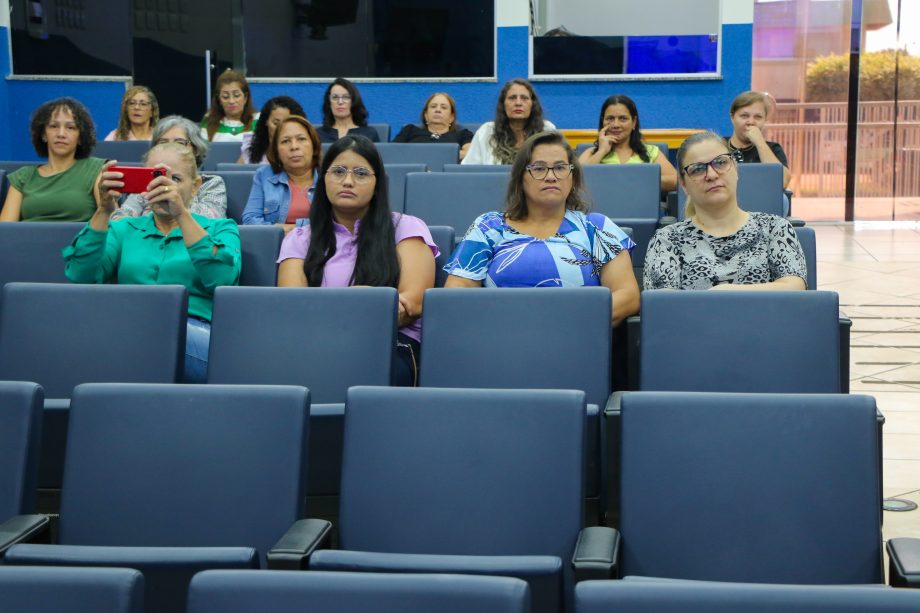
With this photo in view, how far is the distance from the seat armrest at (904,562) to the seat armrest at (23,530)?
146 cm

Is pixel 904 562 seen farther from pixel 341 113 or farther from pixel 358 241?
pixel 341 113

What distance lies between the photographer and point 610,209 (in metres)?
4.78

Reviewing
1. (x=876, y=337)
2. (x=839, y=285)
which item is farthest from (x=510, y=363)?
(x=839, y=285)

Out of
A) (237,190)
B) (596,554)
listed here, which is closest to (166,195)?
(237,190)

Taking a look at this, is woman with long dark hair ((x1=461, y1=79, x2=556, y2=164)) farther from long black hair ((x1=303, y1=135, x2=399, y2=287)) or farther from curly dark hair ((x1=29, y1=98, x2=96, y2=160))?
long black hair ((x1=303, y1=135, x2=399, y2=287))

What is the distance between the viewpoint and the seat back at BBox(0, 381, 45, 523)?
226cm

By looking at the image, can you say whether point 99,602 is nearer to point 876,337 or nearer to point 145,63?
point 876,337

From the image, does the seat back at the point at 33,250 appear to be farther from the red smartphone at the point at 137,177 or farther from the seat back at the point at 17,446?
the seat back at the point at 17,446

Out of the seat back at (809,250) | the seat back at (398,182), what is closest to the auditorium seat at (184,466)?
the seat back at (809,250)

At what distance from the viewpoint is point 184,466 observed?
7.47 feet

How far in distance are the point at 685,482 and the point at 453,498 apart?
1.40ft

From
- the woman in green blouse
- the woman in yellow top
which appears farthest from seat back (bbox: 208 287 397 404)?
the woman in yellow top

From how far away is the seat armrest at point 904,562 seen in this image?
181cm

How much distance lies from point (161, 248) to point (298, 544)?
68.6 inches
